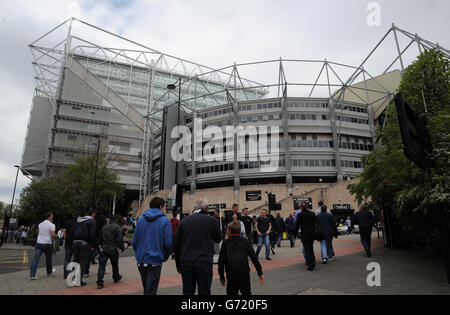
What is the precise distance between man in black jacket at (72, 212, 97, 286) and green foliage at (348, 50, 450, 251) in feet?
25.8

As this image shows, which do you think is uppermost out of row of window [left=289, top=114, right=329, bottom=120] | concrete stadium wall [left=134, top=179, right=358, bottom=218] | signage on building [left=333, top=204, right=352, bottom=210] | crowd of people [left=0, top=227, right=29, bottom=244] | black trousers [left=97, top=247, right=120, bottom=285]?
row of window [left=289, top=114, right=329, bottom=120]

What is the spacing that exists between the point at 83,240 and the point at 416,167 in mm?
8999

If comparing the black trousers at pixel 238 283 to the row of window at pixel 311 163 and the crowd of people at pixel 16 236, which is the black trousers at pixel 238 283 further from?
the row of window at pixel 311 163

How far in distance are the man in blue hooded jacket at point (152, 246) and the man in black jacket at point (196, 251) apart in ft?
0.84

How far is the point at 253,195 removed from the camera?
131ft

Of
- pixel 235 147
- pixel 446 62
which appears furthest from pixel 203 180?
pixel 446 62

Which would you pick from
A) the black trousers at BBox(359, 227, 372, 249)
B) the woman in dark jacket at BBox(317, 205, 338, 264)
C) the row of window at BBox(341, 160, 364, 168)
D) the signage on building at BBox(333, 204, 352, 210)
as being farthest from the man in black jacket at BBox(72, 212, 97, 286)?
the row of window at BBox(341, 160, 364, 168)

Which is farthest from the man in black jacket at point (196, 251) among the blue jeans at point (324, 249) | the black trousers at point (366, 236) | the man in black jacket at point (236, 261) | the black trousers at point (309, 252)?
the black trousers at point (366, 236)

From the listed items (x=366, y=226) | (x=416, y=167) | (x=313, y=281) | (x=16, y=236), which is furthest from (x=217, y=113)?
(x=313, y=281)

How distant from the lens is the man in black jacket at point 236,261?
3609mm

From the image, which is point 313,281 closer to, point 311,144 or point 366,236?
point 366,236

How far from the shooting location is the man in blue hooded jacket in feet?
12.4

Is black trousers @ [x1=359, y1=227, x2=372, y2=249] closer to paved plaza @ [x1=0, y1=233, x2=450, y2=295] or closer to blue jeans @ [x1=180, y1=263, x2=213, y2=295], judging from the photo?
paved plaza @ [x1=0, y1=233, x2=450, y2=295]
